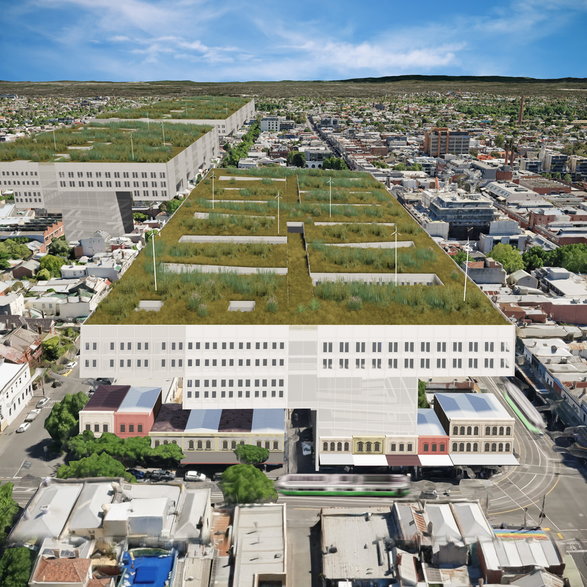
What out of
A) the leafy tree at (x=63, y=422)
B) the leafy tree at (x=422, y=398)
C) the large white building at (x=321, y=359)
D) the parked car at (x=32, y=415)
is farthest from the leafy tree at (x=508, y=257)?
the parked car at (x=32, y=415)

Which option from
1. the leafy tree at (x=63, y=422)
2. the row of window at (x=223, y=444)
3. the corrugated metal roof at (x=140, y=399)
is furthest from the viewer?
the corrugated metal roof at (x=140, y=399)

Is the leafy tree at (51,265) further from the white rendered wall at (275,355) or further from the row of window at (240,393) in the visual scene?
the row of window at (240,393)

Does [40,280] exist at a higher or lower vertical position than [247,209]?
lower

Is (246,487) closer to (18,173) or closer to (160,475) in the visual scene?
(160,475)

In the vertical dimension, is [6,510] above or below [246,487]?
below

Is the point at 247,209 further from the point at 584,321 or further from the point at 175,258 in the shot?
the point at 584,321

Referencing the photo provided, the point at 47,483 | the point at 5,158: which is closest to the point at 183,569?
the point at 47,483

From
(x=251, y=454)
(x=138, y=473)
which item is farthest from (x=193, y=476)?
(x=251, y=454)
